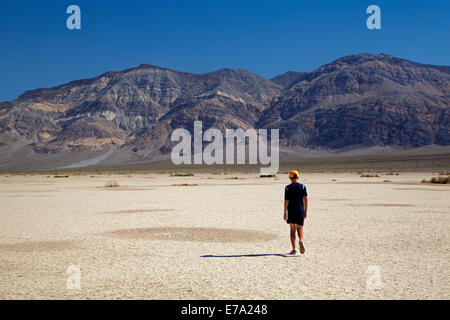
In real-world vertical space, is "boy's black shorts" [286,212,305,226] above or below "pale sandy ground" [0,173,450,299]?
above

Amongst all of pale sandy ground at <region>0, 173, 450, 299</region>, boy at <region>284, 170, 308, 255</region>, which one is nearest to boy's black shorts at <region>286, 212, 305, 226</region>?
boy at <region>284, 170, 308, 255</region>

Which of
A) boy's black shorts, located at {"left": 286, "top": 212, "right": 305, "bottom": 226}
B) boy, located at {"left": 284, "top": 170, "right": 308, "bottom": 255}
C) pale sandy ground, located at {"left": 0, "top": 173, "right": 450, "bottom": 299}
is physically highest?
boy, located at {"left": 284, "top": 170, "right": 308, "bottom": 255}

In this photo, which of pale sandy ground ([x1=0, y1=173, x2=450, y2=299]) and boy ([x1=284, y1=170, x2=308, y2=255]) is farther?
boy ([x1=284, y1=170, x2=308, y2=255])

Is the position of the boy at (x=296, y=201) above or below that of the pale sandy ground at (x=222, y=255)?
above

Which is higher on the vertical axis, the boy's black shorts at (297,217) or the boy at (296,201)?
the boy at (296,201)

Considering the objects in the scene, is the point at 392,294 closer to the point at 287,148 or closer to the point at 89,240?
→ the point at 89,240

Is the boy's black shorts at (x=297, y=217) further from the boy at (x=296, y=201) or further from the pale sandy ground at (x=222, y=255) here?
the pale sandy ground at (x=222, y=255)

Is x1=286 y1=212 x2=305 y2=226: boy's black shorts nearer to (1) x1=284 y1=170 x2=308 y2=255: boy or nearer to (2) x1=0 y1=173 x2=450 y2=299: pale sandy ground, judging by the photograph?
(1) x1=284 y1=170 x2=308 y2=255: boy

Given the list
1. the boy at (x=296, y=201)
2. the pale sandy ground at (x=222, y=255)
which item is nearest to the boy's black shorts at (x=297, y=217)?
the boy at (x=296, y=201)

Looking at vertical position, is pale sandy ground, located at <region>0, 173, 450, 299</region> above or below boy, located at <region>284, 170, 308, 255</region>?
below

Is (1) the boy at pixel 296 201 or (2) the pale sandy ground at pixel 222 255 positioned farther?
(1) the boy at pixel 296 201

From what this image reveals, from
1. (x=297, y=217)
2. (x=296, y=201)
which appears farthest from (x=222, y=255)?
(x=296, y=201)

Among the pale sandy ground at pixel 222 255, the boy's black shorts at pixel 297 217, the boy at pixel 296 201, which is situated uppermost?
the boy at pixel 296 201

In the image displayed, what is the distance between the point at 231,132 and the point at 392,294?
189 metres
